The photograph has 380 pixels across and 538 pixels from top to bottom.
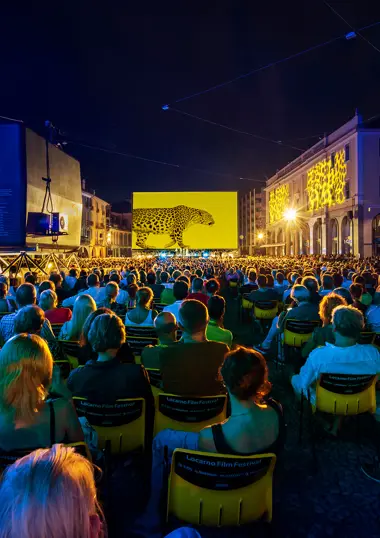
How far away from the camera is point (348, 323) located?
409cm

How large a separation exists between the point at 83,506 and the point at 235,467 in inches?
54.1

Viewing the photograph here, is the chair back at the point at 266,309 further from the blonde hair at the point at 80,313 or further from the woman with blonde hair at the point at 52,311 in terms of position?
the blonde hair at the point at 80,313

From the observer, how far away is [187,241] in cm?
5244

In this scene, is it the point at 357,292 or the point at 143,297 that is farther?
the point at 357,292

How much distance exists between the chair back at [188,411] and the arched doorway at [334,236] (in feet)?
165

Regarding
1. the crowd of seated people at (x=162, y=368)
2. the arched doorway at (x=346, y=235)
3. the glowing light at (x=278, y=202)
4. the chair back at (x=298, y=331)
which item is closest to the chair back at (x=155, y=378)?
the crowd of seated people at (x=162, y=368)

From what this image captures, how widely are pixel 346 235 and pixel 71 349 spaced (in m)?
48.0

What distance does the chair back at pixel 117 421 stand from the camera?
3.21 m

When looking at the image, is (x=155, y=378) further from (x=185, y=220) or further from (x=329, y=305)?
(x=185, y=220)

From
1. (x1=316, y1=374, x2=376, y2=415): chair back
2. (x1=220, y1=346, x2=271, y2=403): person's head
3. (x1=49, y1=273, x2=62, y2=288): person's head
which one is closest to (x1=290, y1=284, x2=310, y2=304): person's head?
(x1=316, y1=374, x2=376, y2=415): chair back

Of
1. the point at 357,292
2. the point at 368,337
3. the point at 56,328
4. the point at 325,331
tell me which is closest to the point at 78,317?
the point at 56,328

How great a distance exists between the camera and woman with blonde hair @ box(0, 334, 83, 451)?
8.06 ft

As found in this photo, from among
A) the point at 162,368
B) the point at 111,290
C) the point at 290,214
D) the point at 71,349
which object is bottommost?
the point at 71,349

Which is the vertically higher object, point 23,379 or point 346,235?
point 346,235
